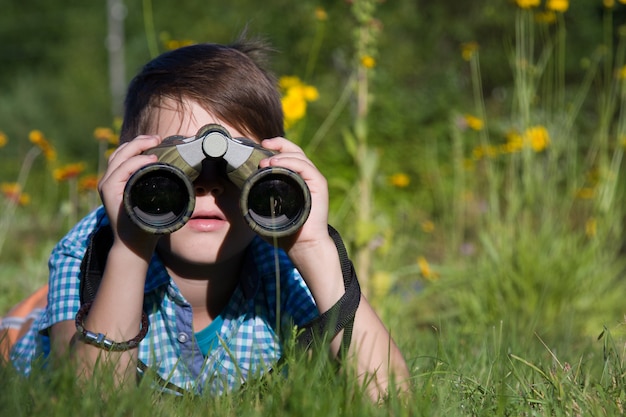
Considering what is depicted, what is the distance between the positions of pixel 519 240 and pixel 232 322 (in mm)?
1755

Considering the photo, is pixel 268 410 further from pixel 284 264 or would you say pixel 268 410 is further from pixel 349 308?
pixel 284 264

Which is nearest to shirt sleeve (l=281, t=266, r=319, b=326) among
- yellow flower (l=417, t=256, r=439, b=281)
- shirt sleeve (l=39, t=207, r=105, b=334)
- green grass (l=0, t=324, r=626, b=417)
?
green grass (l=0, t=324, r=626, b=417)

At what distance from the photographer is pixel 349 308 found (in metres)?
1.77

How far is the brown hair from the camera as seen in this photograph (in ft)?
6.53

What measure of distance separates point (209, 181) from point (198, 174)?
0.11 metres

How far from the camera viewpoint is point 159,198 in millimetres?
1705

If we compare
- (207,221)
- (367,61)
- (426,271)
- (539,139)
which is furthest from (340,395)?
(539,139)

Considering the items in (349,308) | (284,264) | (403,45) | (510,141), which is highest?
(403,45)

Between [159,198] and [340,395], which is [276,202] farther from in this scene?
[340,395]

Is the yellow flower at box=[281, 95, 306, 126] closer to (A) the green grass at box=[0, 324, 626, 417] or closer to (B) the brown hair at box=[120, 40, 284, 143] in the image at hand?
(B) the brown hair at box=[120, 40, 284, 143]

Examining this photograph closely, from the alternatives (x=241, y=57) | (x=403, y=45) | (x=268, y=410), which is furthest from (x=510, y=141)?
(x=403, y=45)

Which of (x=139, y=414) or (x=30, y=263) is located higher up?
(x=30, y=263)

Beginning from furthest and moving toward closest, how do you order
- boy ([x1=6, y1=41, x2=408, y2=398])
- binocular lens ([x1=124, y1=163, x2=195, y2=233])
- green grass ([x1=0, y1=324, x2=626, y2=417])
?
boy ([x1=6, y1=41, x2=408, y2=398]) < binocular lens ([x1=124, y1=163, x2=195, y2=233]) < green grass ([x1=0, y1=324, x2=626, y2=417])

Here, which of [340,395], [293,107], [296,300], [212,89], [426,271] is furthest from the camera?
[426,271]
